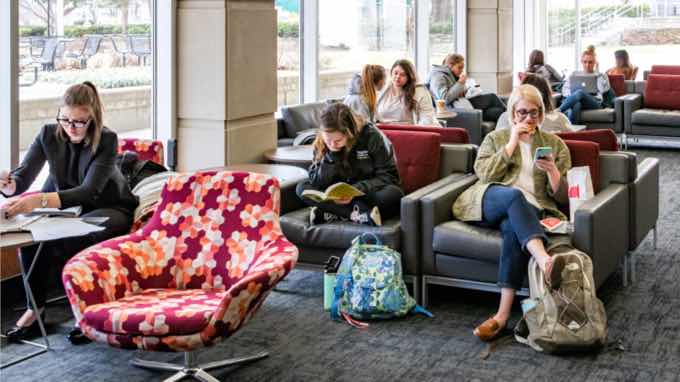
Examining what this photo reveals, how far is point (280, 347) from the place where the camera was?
4.53m

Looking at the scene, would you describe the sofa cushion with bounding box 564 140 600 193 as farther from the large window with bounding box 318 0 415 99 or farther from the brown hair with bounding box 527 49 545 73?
the brown hair with bounding box 527 49 545 73

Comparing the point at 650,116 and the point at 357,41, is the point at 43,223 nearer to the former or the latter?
the point at 357,41

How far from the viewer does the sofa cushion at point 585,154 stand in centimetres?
544

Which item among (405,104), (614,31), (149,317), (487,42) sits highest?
(614,31)

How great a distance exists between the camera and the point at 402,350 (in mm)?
4480

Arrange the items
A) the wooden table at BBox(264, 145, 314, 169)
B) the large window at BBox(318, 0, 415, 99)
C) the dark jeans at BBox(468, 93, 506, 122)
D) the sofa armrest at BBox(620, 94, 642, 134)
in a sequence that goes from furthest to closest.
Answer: the sofa armrest at BBox(620, 94, 642, 134)
the dark jeans at BBox(468, 93, 506, 122)
the large window at BBox(318, 0, 415, 99)
the wooden table at BBox(264, 145, 314, 169)

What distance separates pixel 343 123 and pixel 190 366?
5.95 ft

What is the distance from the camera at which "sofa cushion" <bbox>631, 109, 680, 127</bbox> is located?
11.5 meters

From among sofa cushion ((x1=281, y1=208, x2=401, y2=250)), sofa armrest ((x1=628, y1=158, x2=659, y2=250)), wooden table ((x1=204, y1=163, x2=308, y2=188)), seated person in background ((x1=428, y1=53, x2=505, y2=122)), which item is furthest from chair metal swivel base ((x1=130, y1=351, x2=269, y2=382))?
seated person in background ((x1=428, y1=53, x2=505, y2=122))

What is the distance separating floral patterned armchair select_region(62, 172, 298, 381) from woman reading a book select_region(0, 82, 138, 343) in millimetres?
606

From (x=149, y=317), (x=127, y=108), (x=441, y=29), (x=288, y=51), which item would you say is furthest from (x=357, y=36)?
(x=149, y=317)

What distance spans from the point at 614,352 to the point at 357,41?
23.1 ft

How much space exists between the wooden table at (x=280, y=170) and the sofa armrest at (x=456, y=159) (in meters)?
0.87

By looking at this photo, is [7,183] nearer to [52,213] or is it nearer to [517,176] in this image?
[52,213]
